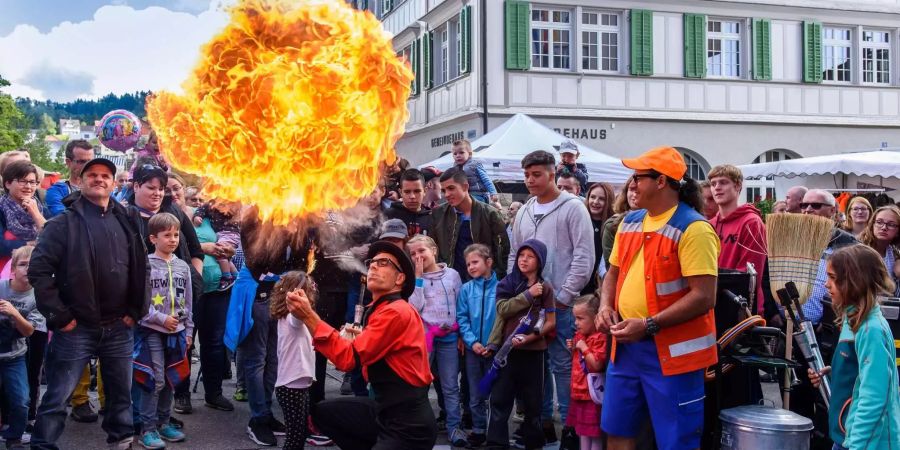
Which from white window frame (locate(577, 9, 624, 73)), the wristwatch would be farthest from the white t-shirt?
white window frame (locate(577, 9, 624, 73))

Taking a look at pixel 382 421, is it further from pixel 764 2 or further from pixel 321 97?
pixel 764 2

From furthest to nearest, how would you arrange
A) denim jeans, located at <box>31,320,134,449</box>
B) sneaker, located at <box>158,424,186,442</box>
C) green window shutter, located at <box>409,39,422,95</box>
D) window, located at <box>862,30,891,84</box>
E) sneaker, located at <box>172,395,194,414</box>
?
green window shutter, located at <box>409,39,422,95</box> → window, located at <box>862,30,891,84</box> → sneaker, located at <box>172,395,194,414</box> → sneaker, located at <box>158,424,186,442</box> → denim jeans, located at <box>31,320,134,449</box>

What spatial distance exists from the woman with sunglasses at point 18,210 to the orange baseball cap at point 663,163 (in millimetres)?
4971

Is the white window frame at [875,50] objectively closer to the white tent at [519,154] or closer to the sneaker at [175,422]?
the white tent at [519,154]

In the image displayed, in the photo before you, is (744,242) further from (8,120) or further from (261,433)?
(8,120)

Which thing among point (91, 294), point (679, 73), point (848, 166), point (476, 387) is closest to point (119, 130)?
point (91, 294)

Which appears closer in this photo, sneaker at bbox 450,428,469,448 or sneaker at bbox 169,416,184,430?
sneaker at bbox 450,428,469,448

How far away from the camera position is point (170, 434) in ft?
22.4

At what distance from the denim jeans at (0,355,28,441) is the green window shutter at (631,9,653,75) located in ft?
62.1

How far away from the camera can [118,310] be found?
619 cm

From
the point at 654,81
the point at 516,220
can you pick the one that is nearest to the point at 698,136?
the point at 654,81

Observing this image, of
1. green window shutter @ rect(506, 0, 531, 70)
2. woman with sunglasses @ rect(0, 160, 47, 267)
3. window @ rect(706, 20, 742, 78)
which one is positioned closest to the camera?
woman with sunglasses @ rect(0, 160, 47, 267)

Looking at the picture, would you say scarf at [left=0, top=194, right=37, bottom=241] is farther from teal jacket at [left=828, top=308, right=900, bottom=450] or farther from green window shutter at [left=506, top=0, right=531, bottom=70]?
green window shutter at [left=506, top=0, right=531, bottom=70]

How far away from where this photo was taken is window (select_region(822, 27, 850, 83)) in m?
24.3
